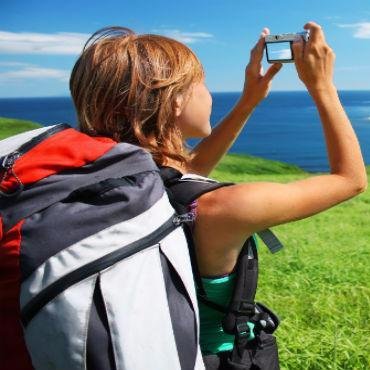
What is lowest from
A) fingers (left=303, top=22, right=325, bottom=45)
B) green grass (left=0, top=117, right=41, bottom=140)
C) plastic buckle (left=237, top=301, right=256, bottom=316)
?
green grass (left=0, top=117, right=41, bottom=140)

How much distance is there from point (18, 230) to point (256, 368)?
1026 millimetres

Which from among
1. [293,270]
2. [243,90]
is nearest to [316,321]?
[293,270]

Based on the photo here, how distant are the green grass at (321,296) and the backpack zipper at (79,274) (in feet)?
8.54

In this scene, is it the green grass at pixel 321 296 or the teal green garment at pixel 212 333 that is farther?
the green grass at pixel 321 296

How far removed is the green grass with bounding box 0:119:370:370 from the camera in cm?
416

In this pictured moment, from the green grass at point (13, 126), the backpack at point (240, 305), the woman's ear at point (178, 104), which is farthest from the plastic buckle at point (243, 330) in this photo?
the green grass at point (13, 126)

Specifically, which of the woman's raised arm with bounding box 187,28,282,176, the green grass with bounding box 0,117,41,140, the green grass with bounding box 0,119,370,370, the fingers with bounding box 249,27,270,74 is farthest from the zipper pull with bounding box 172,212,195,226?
the green grass with bounding box 0,117,41,140

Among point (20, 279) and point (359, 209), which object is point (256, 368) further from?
point (359, 209)

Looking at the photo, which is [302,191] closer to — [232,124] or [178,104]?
[178,104]

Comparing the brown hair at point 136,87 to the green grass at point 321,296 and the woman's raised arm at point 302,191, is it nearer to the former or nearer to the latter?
the woman's raised arm at point 302,191

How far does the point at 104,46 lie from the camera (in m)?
2.14

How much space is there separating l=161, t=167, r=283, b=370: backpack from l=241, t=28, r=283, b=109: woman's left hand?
75 centimetres

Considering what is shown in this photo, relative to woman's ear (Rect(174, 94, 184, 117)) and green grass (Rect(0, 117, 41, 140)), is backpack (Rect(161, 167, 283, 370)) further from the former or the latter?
green grass (Rect(0, 117, 41, 140))

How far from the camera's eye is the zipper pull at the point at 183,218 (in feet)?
6.30
